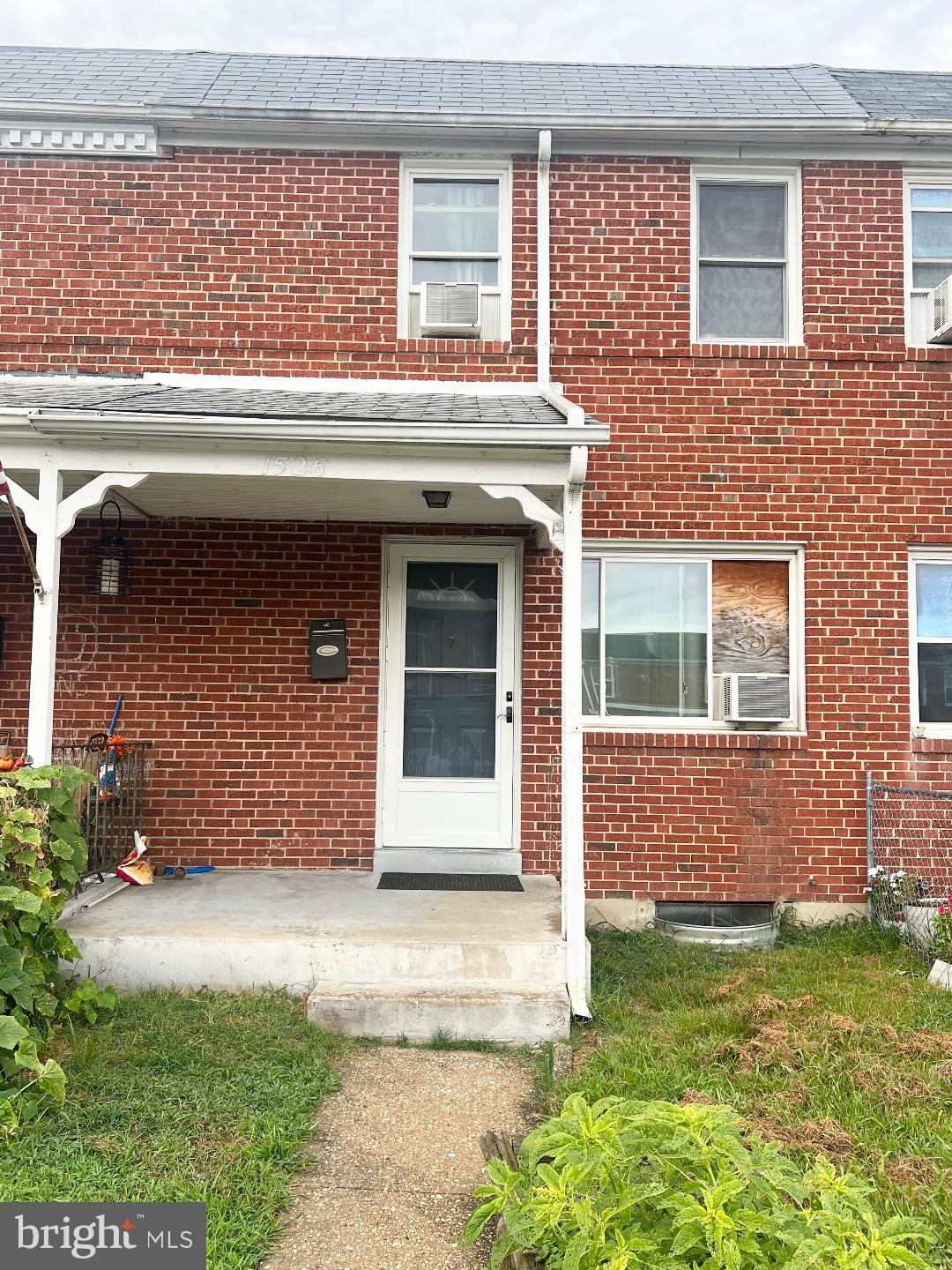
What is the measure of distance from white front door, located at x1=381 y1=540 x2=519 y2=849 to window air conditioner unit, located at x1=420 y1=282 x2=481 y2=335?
1656mm

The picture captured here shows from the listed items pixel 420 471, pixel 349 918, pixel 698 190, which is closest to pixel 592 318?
pixel 698 190

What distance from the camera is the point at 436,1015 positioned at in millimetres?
4492

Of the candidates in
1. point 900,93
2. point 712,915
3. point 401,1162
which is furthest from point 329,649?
point 900,93

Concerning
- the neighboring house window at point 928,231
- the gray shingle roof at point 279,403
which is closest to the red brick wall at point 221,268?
the gray shingle roof at point 279,403

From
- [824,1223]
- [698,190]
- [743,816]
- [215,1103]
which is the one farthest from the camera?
[698,190]

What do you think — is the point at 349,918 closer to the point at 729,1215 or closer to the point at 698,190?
the point at 729,1215

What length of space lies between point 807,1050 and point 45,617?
14.6ft

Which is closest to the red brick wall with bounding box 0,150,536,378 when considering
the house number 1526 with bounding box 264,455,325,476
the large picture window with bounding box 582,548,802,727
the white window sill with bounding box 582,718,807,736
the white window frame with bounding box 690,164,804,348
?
the white window frame with bounding box 690,164,804,348

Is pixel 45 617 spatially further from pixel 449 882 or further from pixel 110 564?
pixel 449 882

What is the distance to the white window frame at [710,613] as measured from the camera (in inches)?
261

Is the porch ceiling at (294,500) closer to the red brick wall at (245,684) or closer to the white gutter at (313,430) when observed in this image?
the red brick wall at (245,684)

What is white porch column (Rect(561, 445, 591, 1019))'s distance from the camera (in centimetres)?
475

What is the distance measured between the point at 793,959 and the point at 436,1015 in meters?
2.46

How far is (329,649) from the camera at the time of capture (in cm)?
664
